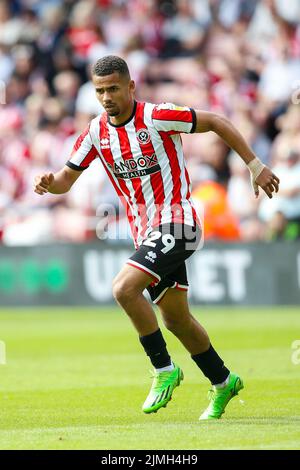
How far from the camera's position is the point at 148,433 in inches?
269

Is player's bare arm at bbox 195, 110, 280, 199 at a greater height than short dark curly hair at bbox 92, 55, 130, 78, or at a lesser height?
lesser

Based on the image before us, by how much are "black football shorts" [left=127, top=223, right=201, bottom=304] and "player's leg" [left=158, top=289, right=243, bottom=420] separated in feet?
0.25

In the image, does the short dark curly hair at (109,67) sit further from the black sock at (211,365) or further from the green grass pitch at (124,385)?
the green grass pitch at (124,385)

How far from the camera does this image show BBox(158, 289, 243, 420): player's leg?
776 cm

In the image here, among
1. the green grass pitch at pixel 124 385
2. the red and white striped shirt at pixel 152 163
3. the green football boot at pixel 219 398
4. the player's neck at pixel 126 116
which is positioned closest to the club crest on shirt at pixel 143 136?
the red and white striped shirt at pixel 152 163

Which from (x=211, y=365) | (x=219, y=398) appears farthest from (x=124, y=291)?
(x=219, y=398)

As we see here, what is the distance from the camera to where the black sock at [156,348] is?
7.67 metres

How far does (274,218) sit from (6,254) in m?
4.17

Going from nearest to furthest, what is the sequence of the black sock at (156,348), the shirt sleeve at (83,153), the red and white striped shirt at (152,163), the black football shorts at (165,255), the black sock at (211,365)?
the black football shorts at (165,255)
the black sock at (156,348)
the red and white striped shirt at (152,163)
the black sock at (211,365)
the shirt sleeve at (83,153)

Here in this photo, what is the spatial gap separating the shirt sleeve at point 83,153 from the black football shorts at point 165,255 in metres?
0.84

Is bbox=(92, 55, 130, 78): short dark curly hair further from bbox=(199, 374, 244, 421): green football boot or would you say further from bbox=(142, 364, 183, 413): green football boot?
bbox=(199, 374, 244, 421): green football boot

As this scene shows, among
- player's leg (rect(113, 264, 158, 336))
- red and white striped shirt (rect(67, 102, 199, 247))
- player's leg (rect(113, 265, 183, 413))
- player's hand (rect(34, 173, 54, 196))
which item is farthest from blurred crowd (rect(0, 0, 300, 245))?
player's leg (rect(113, 264, 158, 336))
